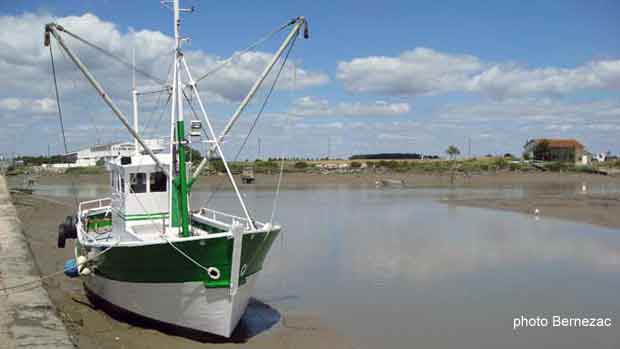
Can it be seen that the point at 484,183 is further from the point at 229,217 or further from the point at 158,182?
the point at 158,182

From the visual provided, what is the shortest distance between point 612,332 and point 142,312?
375 inches

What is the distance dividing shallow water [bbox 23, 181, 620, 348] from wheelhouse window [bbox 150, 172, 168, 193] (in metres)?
3.67

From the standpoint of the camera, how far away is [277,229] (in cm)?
1131

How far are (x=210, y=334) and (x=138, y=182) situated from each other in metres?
4.31

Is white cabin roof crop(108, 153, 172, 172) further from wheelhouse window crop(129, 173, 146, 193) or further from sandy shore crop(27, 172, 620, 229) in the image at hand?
sandy shore crop(27, 172, 620, 229)

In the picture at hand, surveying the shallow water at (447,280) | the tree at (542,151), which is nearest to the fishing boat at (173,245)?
the shallow water at (447,280)

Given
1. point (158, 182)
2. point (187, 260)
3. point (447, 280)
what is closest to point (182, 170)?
point (158, 182)

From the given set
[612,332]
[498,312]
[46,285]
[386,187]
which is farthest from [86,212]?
[386,187]

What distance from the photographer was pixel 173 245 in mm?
10195

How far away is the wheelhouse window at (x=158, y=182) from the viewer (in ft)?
43.6

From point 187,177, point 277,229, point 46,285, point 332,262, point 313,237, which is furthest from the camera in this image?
point 313,237

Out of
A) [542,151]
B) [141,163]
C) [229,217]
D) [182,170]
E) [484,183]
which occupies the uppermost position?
[542,151]

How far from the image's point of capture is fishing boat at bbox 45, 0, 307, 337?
1032cm

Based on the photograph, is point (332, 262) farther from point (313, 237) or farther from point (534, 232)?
point (534, 232)
